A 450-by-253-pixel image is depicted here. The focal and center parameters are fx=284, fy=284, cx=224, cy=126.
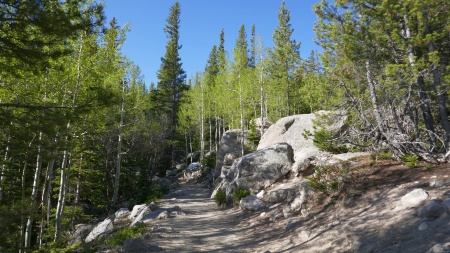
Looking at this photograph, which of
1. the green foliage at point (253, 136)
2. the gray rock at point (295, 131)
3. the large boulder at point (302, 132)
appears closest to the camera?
the large boulder at point (302, 132)

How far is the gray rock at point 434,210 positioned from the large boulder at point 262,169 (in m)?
6.74

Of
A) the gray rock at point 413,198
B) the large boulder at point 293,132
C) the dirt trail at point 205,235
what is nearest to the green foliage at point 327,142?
the large boulder at point 293,132

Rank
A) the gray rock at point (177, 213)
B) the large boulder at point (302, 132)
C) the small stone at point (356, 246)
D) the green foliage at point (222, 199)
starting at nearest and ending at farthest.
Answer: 1. the small stone at point (356, 246)
2. the large boulder at point (302, 132)
3. the gray rock at point (177, 213)
4. the green foliage at point (222, 199)

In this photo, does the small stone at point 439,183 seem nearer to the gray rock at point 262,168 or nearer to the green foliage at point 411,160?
the green foliage at point 411,160

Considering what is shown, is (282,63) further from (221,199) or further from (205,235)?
(205,235)

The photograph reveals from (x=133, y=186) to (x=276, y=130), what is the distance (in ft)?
37.4

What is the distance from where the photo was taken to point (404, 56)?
8.27 m

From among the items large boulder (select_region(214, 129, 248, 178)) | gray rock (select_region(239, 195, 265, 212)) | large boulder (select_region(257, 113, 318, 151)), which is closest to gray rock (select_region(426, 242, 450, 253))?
gray rock (select_region(239, 195, 265, 212))

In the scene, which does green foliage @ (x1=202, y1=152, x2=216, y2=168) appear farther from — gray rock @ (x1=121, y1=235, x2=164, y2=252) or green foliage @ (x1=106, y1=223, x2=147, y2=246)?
gray rock @ (x1=121, y1=235, x2=164, y2=252)

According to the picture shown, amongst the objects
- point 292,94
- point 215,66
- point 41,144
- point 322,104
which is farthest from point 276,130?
point 215,66

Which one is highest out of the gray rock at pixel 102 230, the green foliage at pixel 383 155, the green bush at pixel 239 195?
the green foliage at pixel 383 155

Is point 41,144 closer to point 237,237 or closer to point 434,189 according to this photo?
point 237,237

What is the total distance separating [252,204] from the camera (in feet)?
32.7

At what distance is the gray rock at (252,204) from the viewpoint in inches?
385
